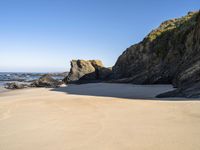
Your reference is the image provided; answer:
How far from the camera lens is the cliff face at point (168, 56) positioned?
66.0ft

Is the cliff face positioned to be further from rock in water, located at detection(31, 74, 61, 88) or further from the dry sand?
rock in water, located at detection(31, 74, 61, 88)

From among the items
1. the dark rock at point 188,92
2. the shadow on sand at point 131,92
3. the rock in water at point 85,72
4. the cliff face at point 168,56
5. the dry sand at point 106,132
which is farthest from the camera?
the rock in water at point 85,72

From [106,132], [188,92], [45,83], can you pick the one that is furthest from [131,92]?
[45,83]

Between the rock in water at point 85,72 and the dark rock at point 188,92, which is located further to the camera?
the rock in water at point 85,72

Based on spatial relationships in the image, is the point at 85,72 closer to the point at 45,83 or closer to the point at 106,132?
the point at 45,83

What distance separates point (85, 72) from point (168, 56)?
24323 millimetres

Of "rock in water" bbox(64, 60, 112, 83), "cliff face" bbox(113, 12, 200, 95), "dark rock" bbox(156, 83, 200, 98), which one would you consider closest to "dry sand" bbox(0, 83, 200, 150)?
"dark rock" bbox(156, 83, 200, 98)

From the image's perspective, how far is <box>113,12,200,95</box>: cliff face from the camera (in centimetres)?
2012

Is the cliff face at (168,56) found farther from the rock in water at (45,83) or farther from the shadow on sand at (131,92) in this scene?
the rock in water at (45,83)

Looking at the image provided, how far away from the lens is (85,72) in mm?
49406

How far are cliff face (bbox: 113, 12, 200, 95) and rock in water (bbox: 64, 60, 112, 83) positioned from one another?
8.22 metres

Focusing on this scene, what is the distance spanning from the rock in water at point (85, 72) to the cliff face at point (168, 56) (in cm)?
822

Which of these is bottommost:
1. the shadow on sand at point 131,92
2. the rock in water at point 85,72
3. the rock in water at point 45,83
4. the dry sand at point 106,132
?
the dry sand at point 106,132

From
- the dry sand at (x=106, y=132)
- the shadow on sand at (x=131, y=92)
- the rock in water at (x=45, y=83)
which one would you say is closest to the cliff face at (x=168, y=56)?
the shadow on sand at (x=131, y=92)
